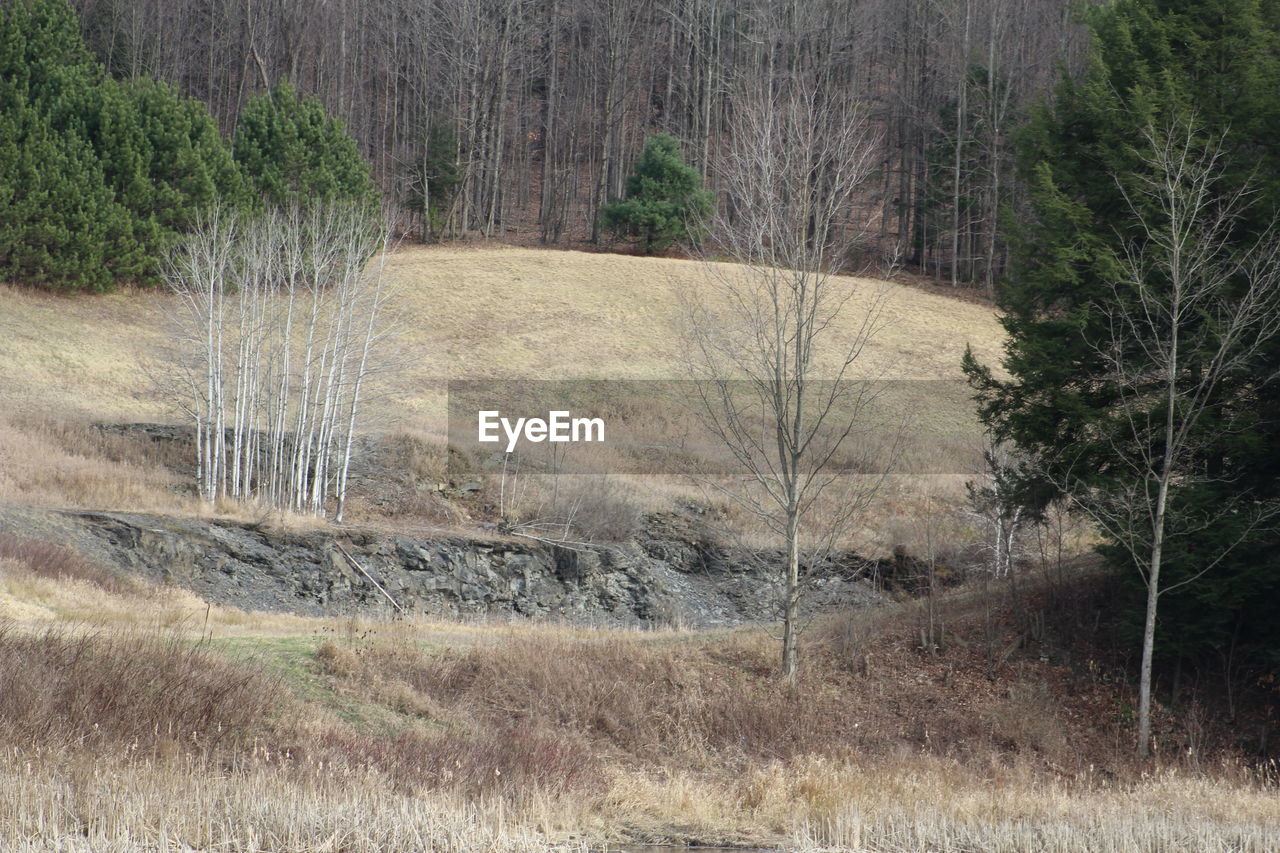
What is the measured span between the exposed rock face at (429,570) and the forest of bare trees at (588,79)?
97.4ft

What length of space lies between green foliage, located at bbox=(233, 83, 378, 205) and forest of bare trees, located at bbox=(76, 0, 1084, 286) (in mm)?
9421

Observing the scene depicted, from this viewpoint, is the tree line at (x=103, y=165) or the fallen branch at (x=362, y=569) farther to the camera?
the tree line at (x=103, y=165)

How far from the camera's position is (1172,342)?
13.6 meters

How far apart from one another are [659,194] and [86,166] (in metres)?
24.6

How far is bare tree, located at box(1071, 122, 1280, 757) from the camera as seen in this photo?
13445 millimetres

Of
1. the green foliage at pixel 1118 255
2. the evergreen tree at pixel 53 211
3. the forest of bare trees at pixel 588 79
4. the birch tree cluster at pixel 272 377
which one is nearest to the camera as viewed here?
the green foliage at pixel 1118 255

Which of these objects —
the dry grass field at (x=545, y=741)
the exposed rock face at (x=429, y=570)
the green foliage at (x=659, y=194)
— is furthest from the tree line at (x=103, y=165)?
the dry grass field at (x=545, y=741)

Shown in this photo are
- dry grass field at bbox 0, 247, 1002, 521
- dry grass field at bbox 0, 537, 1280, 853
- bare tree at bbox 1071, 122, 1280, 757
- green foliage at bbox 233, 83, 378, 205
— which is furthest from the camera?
green foliage at bbox 233, 83, 378, 205

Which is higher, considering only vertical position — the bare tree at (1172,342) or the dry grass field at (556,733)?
the bare tree at (1172,342)

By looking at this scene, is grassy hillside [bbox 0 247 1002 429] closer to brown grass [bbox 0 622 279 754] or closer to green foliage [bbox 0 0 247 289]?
green foliage [bbox 0 0 247 289]

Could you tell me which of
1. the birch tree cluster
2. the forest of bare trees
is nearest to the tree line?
the birch tree cluster

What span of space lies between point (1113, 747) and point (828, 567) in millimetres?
14906

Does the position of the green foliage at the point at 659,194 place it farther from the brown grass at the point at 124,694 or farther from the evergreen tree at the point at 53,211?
the brown grass at the point at 124,694

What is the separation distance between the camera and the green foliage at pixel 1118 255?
→ 14133mm
